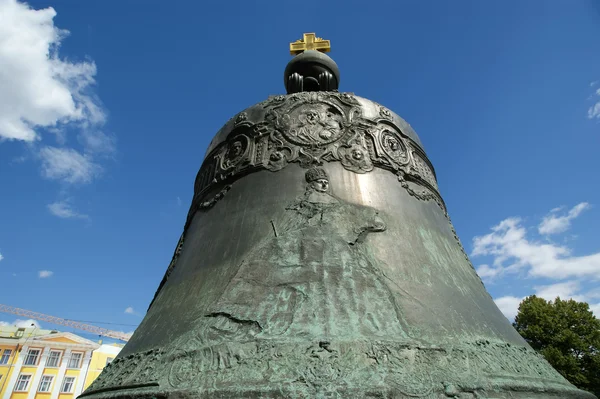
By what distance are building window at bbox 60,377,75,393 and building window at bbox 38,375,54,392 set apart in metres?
0.92

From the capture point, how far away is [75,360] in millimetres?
30062

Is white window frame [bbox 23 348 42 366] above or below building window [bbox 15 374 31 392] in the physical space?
above

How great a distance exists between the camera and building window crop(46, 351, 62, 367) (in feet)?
95.5

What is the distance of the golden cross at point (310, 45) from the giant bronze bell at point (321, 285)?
2.30 meters

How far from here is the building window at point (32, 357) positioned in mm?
28514

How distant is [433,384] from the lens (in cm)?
188

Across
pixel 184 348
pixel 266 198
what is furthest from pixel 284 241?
pixel 184 348

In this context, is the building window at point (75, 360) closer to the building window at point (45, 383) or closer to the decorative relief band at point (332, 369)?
the building window at point (45, 383)

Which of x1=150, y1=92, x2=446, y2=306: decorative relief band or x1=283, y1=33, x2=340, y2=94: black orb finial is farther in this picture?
x1=283, y1=33, x2=340, y2=94: black orb finial

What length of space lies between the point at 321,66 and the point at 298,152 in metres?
2.45

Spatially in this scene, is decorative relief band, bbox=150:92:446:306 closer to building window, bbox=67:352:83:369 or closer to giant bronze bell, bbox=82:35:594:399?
giant bronze bell, bbox=82:35:594:399

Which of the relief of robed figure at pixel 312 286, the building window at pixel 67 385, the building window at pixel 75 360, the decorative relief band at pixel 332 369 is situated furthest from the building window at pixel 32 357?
the relief of robed figure at pixel 312 286

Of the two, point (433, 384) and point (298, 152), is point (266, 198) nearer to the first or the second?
point (298, 152)

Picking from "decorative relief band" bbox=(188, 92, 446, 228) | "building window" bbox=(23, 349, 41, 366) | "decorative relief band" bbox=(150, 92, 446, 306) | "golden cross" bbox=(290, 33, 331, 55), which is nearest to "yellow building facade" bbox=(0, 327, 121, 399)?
"building window" bbox=(23, 349, 41, 366)
